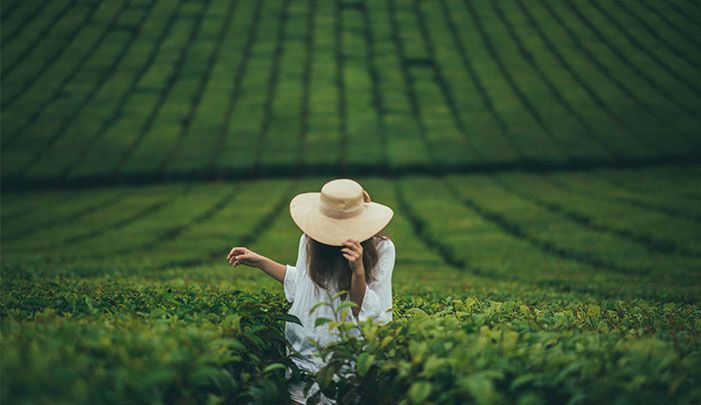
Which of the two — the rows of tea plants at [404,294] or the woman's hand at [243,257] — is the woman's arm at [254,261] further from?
the rows of tea plants at [404,294]

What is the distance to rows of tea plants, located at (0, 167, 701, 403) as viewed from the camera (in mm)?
3426

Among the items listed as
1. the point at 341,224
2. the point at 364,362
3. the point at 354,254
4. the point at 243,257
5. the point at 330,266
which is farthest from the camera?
the point at 243,257

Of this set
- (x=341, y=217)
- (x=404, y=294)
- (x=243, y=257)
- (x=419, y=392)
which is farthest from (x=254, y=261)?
(x=404, y=294)

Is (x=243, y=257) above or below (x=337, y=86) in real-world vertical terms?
above

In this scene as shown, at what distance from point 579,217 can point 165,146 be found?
58.5 feet

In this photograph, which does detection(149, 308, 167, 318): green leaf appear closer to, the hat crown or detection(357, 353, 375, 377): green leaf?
the hat crown

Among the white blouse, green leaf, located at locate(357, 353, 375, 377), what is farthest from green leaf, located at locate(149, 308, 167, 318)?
green leaf, located at locate(357, 353, 375, 377)

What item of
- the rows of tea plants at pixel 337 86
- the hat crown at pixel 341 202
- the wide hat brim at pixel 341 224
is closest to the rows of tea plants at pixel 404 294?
the wide hat brim at pixel 341 224

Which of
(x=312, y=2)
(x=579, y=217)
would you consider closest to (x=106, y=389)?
(x=579, y=217)

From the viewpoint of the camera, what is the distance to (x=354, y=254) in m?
4.48

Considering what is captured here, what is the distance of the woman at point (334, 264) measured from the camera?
4.73 meters

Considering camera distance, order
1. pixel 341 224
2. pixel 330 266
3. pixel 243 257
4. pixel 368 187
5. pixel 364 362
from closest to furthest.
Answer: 1. pixel 364 362
2. pixel 341 224
3. pixel 330 266
4. pixel 243 257
5. pixel 368 187

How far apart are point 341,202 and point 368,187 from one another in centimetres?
2023

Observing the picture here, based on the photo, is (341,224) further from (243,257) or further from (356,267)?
(243,257)
